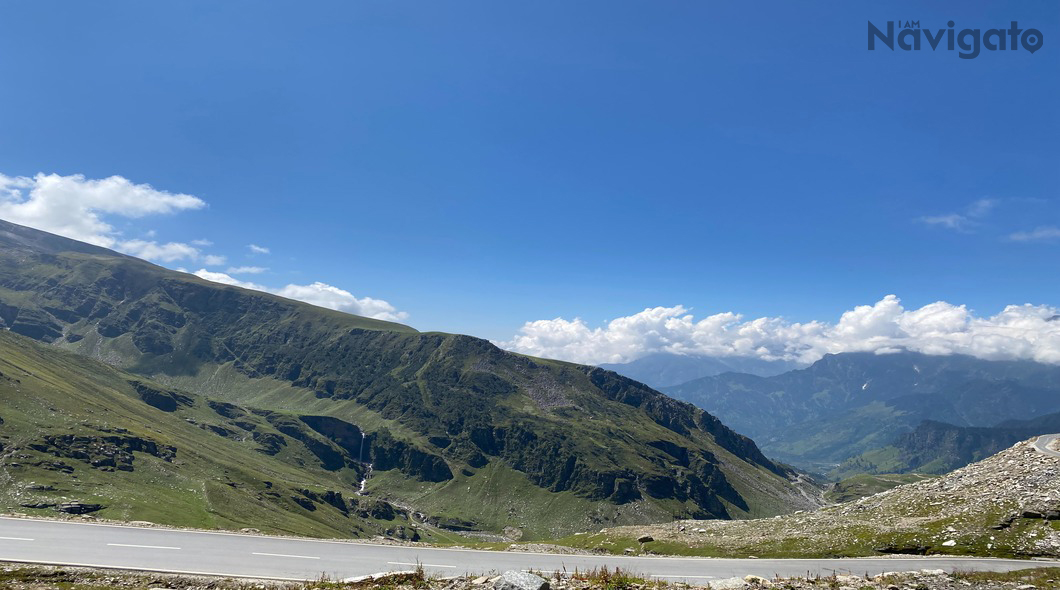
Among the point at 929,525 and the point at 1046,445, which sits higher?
the point at 1046,445

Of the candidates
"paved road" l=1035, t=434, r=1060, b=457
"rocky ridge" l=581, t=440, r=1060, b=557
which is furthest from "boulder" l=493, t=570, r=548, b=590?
"paved road" l=1035, t=434, r=1060, b=457

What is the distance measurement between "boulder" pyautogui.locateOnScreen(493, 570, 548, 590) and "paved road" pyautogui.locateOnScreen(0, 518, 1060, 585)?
13.3 meters

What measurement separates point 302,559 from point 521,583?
20.4m

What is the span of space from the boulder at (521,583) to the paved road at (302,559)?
43.6 ft

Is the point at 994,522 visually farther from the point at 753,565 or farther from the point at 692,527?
the point at 692,527

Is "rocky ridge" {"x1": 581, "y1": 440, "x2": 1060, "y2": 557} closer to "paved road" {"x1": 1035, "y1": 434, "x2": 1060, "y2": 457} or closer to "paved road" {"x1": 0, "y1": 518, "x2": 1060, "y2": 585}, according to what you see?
"paved road" {"x1": 1035, "y1": 434, "x2": 1060, "y2": 457}

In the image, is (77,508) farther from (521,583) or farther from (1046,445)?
(1046,445)

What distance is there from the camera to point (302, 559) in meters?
29.9

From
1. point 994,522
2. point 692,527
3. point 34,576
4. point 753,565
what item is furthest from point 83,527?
point 994,522

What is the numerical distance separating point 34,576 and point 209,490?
19924 centimetres

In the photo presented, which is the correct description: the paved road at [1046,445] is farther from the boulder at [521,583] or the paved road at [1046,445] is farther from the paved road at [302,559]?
the boulder at [521,583]

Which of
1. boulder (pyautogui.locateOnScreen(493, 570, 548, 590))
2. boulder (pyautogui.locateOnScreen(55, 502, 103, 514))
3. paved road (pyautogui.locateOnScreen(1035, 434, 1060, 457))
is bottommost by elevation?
boulder (pyautogui.locateOnScreen(55, 502, 103, 514))

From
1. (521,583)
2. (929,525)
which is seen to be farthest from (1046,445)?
(521,583)

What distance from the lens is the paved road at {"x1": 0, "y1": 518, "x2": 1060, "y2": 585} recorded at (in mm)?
27484
